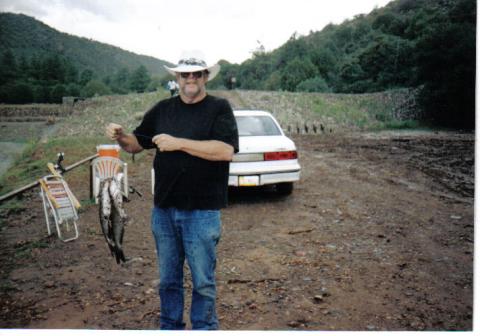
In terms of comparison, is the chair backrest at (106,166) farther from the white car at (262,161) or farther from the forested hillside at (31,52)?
the white car at (262,161)

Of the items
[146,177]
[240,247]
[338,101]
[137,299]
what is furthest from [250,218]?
[338,101]

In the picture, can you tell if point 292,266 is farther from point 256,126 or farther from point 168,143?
point 256,126

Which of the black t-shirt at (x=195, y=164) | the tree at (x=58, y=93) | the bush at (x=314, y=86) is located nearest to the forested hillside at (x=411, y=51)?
the black t-shirt at (x=195, y=164)

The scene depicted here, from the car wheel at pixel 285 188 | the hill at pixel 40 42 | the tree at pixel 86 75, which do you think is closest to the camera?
the hill at pixel 40 42

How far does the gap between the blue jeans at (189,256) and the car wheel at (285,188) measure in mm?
3858

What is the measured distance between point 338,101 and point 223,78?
41.9 metres

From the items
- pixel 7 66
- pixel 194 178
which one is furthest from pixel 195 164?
pixel 7 66

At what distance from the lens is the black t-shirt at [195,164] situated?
2.13 metres

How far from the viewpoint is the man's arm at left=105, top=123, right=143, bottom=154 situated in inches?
89.7

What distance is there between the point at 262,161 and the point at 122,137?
3.18m

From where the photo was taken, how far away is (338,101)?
70.9ft

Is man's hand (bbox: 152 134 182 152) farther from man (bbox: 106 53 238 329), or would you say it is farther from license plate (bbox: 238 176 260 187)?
license plate (bbox: 238 176 260 187)

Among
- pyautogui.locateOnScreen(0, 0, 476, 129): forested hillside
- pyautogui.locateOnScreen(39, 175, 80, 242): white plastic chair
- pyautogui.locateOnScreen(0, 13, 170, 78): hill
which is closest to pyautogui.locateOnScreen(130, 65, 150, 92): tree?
pyautogui.locateOnScreen(0, 0, 476, 129): forested hillside

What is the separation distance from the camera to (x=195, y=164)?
2.14 metres
